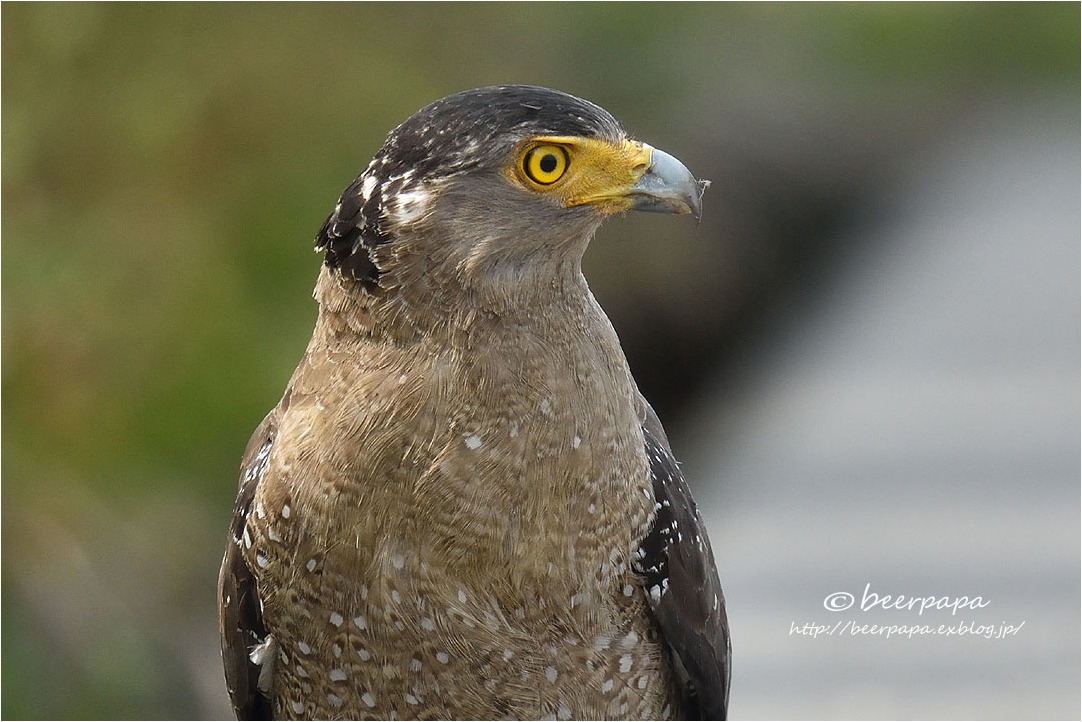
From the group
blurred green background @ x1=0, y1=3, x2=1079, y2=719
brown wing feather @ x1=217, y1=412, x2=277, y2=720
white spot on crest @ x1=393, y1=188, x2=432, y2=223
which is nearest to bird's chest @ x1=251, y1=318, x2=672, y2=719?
brown wing feather @ x1=217, y1=412, x2=277, y2=720

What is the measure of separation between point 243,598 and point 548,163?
1.36 metres

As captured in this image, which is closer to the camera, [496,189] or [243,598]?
[496,189]

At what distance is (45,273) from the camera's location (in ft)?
19.2

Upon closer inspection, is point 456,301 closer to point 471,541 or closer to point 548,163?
point 548,163

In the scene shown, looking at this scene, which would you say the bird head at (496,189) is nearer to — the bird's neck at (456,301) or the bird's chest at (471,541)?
the bird's neck at (456,301)

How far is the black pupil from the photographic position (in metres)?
2.73

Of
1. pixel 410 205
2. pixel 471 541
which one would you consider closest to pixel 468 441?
pixel 471 541

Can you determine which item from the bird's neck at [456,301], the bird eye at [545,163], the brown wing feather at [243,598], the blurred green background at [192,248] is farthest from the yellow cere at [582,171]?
the blurred green background at [192,248]

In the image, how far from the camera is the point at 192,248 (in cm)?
619

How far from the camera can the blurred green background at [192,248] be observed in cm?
571

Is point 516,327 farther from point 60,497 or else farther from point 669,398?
point 669,398

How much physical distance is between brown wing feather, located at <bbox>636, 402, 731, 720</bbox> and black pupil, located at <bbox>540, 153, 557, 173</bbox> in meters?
0.84

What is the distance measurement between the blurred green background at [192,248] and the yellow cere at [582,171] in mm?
3521

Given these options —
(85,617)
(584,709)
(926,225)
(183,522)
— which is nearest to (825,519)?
(926,225)
